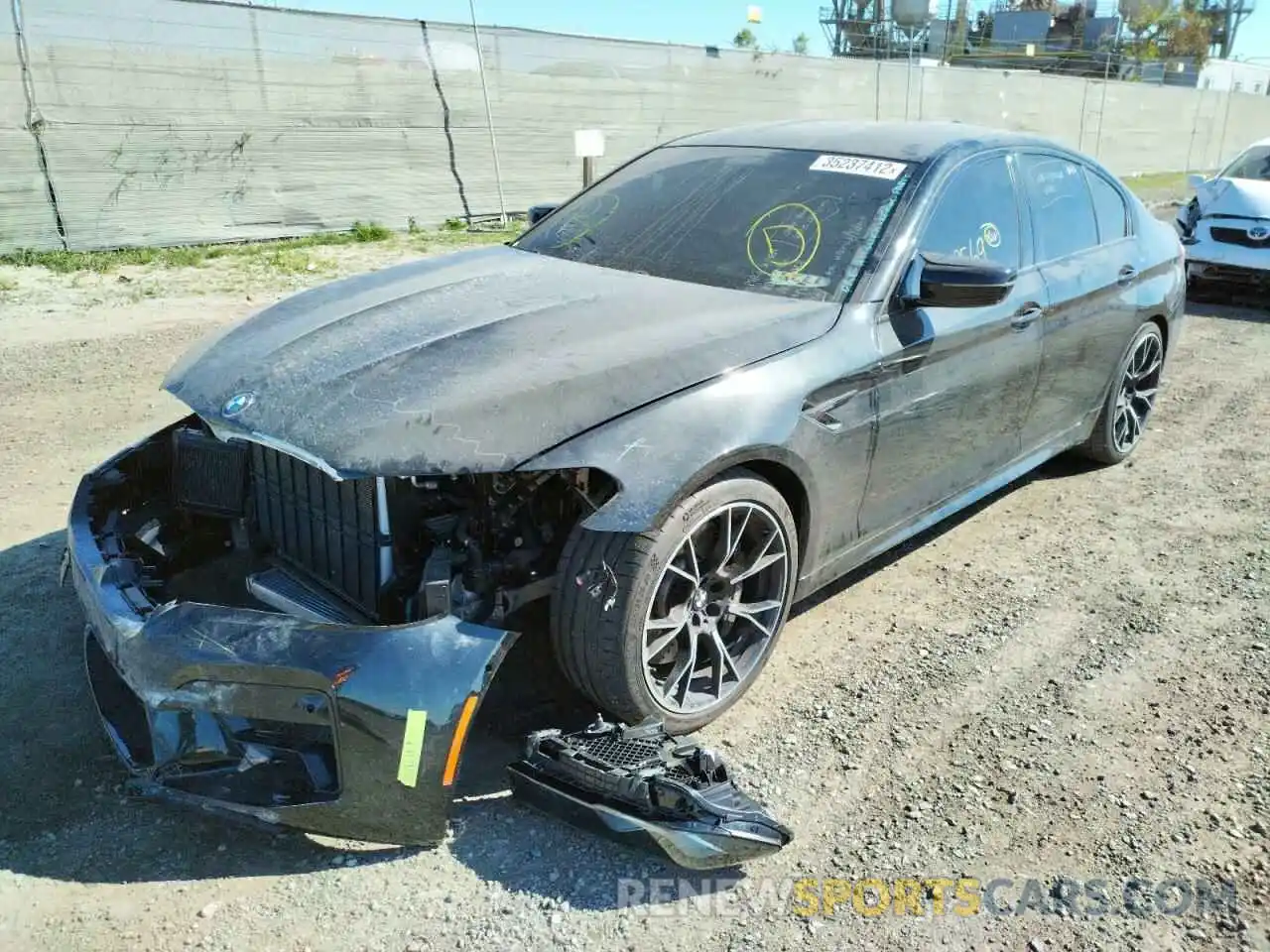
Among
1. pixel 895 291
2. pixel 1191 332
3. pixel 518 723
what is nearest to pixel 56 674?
pixel 518 723

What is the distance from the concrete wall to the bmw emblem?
29.2ft

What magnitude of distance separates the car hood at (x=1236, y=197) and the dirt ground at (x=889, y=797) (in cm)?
530

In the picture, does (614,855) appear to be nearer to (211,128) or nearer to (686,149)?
(686,149)

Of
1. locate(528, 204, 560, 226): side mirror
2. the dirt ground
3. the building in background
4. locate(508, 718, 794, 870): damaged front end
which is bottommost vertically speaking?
the dirt ground

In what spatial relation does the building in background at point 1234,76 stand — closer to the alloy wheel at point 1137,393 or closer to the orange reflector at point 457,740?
the alloy wheel at point 1137,393

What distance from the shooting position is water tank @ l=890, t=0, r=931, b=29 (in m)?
27.2

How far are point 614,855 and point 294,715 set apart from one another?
87 centimetres

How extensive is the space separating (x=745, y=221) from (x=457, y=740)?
214cm

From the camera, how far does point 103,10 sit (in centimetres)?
1023

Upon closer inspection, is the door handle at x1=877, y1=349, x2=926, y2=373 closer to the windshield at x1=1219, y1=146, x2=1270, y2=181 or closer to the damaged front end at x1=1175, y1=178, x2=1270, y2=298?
the damaged front end at x1=1175, y1=178, x2=1270, y2=298

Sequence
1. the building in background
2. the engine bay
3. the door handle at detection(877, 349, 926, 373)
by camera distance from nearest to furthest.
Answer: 1. the engine bay
2. the door handle at detection(877, 349, 926, 373)
3. the building in background

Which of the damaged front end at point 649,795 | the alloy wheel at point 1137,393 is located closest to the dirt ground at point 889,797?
the damaged front end at point 649,795

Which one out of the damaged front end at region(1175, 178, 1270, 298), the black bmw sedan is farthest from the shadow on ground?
the damaged front end at region(1175, 178, 1270, 298)

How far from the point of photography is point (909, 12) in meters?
27.5
